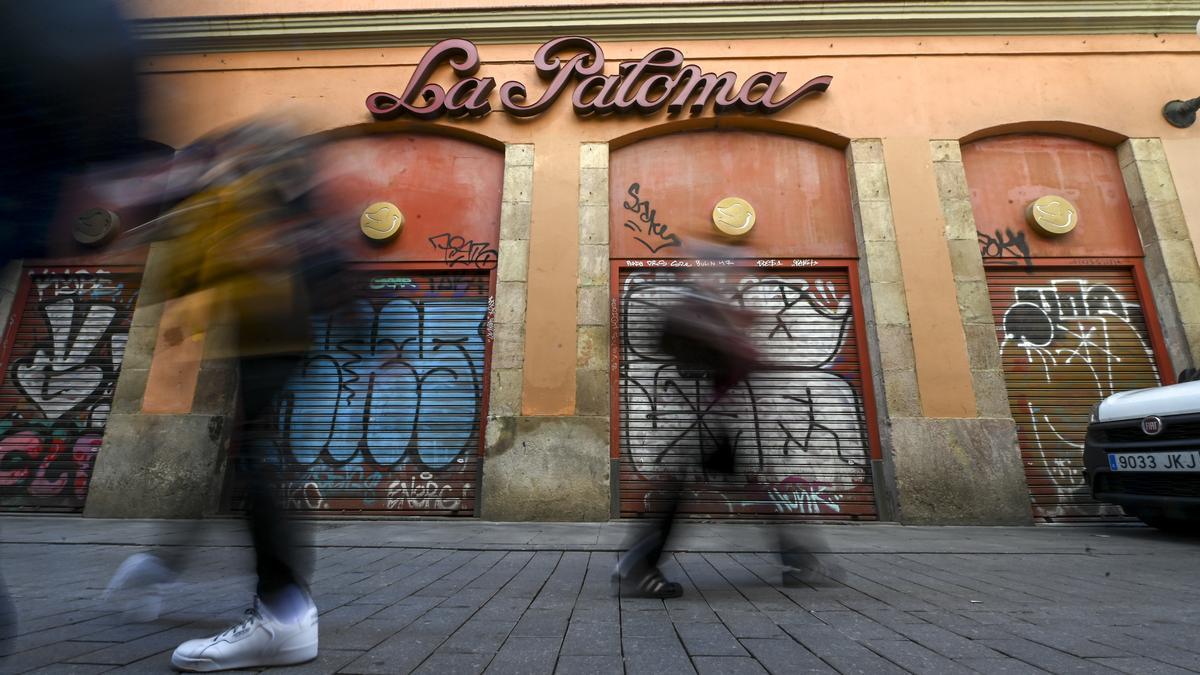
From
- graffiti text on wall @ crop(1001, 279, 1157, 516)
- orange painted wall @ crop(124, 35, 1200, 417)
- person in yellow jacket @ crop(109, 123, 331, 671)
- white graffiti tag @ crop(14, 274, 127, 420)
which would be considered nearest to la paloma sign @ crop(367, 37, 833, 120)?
orange painted wall @ crop(124, 35, 1200, 417)

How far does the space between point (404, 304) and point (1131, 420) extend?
7167mm

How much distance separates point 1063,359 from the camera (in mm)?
6594

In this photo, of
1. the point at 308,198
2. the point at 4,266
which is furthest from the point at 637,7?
the point at 4,266

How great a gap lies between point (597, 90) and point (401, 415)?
15.9 feet

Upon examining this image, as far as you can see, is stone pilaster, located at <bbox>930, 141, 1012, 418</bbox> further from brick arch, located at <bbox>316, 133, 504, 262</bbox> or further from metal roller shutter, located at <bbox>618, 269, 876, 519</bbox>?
brick arch, located at <bbox>316, 133, 504, 262</bbox>

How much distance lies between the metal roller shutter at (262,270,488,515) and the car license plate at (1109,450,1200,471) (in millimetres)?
5851

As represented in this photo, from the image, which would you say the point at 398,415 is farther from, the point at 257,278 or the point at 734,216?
the point at 257,278

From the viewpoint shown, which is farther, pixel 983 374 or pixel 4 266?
pixel 983 374

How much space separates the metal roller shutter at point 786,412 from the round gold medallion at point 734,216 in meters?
0.66

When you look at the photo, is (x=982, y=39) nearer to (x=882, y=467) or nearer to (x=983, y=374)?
(x=983, y=374)

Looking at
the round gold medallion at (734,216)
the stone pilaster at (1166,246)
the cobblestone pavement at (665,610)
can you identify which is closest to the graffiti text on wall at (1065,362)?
the stone pilaster at (1166,246)

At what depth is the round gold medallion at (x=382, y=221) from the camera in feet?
23.0

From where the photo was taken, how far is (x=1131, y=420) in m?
4.55

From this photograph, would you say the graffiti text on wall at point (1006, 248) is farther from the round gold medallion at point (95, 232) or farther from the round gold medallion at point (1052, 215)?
the round gold medallion at point (95, 232)
